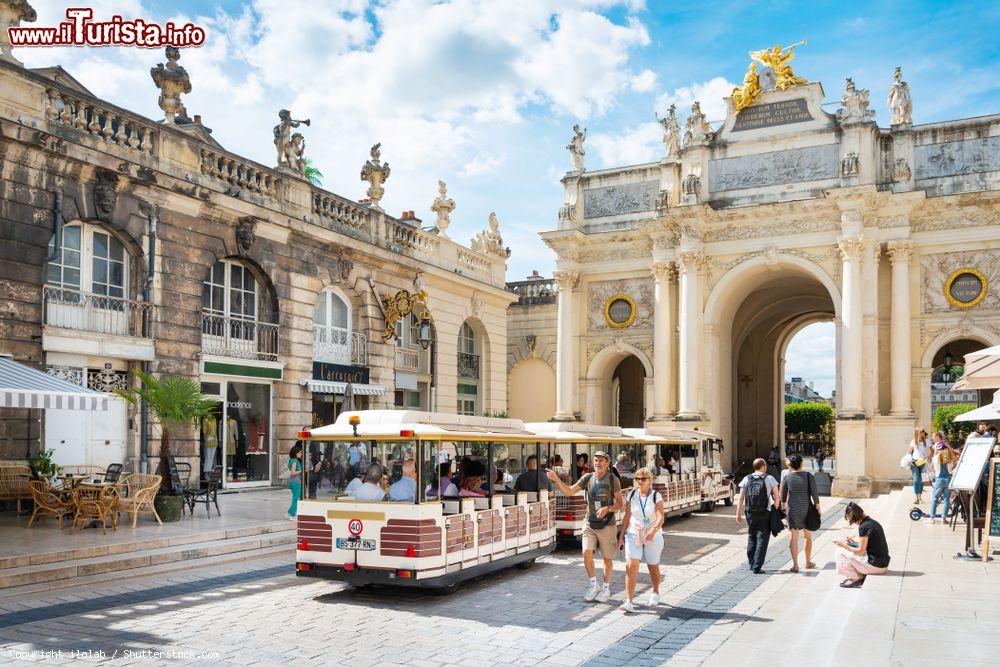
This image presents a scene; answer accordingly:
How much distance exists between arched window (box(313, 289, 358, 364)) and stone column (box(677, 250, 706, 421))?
12.4 metres

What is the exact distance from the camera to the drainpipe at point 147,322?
57.9ft

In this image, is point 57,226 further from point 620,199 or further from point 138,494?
point 620,199

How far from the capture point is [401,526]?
9836 mm

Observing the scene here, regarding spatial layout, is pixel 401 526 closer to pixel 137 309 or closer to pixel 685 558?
pixel 685 558

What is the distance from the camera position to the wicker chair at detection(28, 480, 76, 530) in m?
13.5

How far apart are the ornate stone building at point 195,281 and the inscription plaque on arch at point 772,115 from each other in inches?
473

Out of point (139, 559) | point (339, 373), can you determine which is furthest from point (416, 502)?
point (339, 373)

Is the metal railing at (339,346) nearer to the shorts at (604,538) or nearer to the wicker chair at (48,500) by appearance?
the wicker chair at (48,500)

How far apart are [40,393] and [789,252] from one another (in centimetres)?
2454

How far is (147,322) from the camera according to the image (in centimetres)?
1806

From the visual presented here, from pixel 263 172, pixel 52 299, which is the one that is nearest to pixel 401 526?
pixel 52 299

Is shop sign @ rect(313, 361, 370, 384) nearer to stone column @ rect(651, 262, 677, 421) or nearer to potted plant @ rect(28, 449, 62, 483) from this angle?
potted plant @ rect(28, 449, 62, 483)

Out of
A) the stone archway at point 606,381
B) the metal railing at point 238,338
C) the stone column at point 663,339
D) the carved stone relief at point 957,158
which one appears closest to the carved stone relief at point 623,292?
the stone archway at point 606,381

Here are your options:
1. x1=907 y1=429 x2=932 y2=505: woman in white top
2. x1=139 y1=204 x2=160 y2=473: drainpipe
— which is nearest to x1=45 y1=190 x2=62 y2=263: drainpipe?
x1=139 y1=204 x2=160 y2=473: drainpipe
